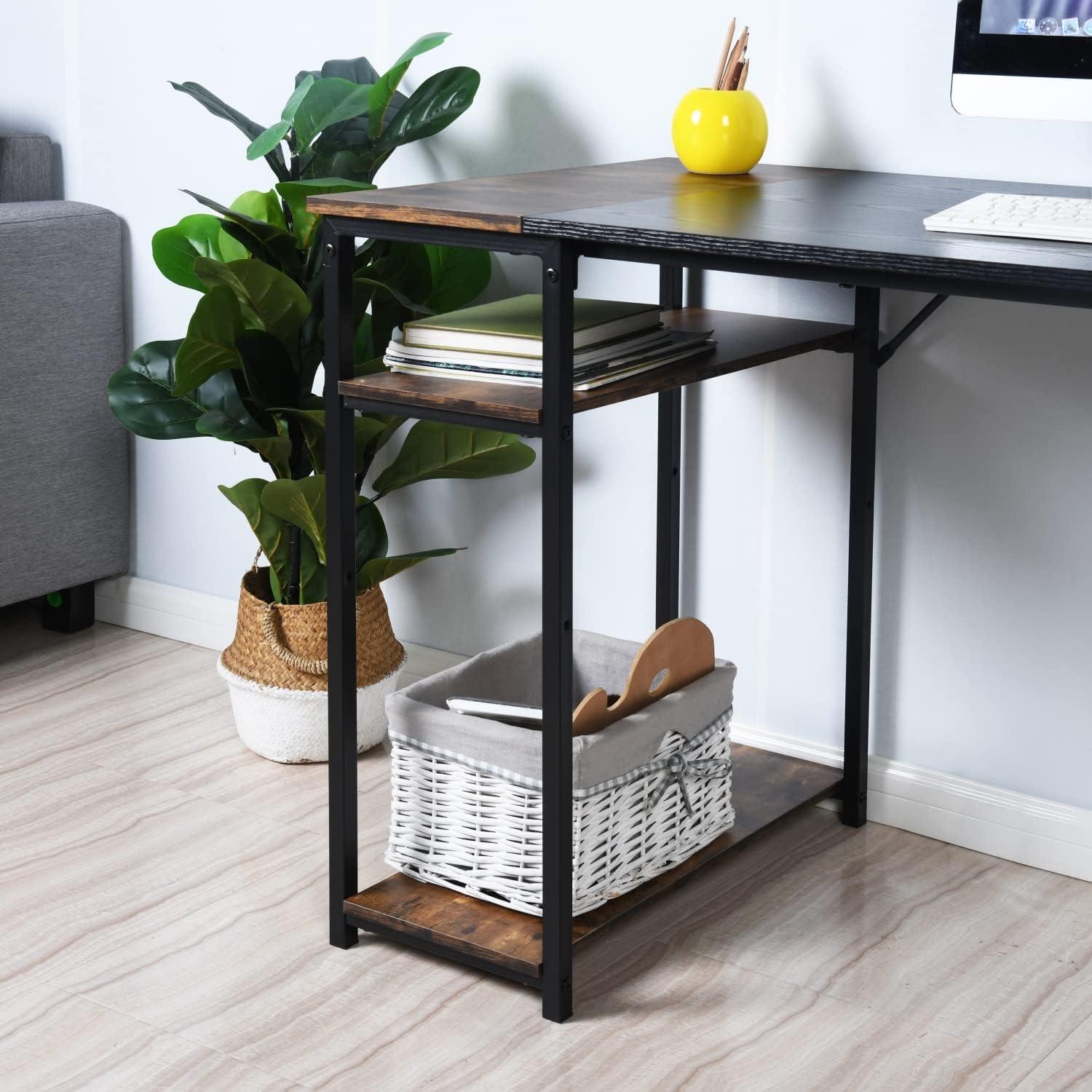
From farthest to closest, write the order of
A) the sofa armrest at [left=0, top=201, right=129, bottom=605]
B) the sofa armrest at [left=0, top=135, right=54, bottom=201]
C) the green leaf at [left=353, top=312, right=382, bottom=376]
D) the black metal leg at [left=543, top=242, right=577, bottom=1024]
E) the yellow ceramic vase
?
the sofa armrest at [left=0, top=135, right=54, bottom=201] → the sofa armrest at [left=0, top=201, right=129, bottom=605] → the green leaf at [left=353, top=312, right=382, bottom=376] → the yellow ceramic vase → the black metal leg at [left=543, top=242, right=577, bottom=1024]

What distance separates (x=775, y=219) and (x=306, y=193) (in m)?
0.76

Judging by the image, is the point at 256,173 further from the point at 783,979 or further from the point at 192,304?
the point at 783,979

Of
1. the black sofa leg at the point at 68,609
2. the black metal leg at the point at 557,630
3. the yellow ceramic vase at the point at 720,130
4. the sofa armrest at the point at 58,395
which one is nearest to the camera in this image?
the black metal leg at the point at 557,630

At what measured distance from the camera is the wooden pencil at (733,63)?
6.04 ft

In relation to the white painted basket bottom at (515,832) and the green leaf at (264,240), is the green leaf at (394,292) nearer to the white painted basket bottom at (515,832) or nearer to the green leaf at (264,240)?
the green leaf at (264,240)

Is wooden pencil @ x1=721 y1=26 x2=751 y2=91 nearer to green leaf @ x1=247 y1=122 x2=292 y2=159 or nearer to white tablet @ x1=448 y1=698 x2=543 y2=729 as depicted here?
green leaf @ x1=247 y1=122 x2=292 y2=159

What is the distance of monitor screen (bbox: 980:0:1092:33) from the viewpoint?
1.47m

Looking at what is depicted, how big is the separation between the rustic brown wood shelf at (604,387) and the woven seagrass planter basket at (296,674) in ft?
2.12

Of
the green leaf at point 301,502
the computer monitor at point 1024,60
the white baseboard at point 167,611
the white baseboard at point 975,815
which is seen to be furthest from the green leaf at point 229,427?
the computer monitor at point 1024,60

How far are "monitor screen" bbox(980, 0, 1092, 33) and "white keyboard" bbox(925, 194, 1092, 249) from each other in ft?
0.53

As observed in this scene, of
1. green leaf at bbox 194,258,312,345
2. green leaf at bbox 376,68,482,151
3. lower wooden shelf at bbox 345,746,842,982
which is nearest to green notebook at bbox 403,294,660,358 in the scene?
green leaf at bbox 194,258,312,345

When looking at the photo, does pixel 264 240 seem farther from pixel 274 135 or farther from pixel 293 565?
pixel 293 565

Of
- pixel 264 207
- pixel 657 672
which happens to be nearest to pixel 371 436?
pixel 264 207

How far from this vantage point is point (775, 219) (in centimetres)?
145
